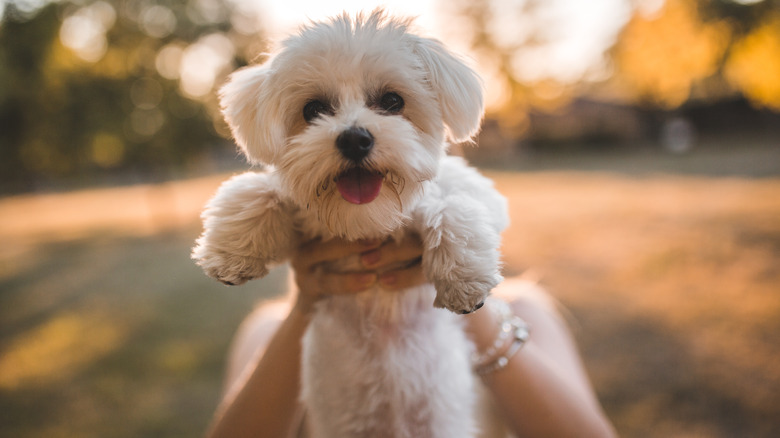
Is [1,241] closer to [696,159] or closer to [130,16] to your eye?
[130,16]

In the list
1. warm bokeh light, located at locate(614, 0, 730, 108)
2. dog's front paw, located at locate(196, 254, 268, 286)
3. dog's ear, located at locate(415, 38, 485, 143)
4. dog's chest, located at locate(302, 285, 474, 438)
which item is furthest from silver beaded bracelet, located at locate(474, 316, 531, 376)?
warm bokeh light, located at locate(614, 0, 730, 108)

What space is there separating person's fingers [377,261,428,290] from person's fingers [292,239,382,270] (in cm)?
13

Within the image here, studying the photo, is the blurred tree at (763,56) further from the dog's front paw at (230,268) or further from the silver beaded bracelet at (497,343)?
the dog's front paw at (230,268)

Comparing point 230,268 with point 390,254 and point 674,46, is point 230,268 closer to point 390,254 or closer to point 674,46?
point 390,254

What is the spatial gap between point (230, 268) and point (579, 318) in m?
5.04

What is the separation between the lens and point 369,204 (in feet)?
5.29

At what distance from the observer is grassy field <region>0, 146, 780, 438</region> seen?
4.04 metres

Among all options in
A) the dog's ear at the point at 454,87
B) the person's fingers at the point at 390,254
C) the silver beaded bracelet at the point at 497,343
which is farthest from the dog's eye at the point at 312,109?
the silver beaded bracelet at the point at 497,343

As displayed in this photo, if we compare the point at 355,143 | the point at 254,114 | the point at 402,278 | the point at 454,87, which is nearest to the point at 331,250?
the point at 402,278

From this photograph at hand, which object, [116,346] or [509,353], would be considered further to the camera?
[116,346]

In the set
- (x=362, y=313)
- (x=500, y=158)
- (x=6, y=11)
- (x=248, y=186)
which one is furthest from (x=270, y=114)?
(x=500, y=158)

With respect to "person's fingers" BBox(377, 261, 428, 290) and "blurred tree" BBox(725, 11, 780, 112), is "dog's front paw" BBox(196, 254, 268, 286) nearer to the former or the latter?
"person's fingers" BBox(377, 261, 428, 290)

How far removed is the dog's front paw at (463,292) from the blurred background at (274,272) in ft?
2.12

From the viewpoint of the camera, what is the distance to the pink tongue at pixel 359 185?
1.61m
